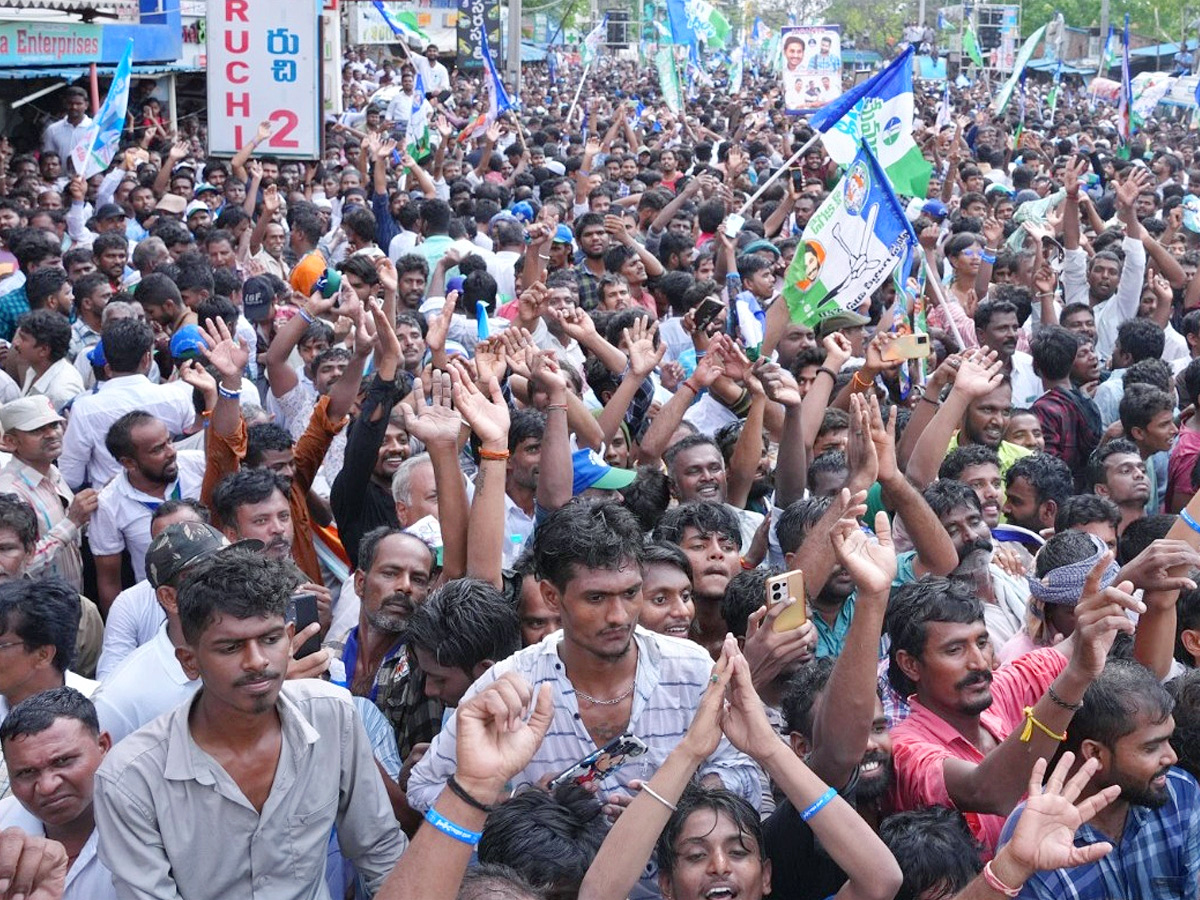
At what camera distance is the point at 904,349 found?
5.89 metres

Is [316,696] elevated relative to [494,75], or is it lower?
lower

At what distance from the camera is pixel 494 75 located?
16.3m

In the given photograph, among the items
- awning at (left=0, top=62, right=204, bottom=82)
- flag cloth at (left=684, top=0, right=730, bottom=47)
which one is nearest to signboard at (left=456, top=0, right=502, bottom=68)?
flag cloth at (left=684, top=0, right=730, bottom=47)

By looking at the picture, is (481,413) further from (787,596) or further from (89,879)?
(89,879)

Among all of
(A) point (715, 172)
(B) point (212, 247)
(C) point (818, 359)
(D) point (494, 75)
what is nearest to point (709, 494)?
(C) point (818, 359)

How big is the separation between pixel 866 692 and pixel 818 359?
3830 mm

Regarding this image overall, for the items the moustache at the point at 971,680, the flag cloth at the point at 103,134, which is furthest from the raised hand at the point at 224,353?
the flag cloth at the point at 103,134

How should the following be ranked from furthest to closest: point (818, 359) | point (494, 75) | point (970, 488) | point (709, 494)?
point (494, 75), point (818, 359), point (709, 494), point (970, 488)

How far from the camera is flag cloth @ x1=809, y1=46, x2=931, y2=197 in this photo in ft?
31.7

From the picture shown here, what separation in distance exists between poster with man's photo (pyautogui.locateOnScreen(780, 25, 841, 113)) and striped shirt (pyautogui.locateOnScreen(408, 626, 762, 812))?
15.4 m

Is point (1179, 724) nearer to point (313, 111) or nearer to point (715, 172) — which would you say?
point (313, 111)

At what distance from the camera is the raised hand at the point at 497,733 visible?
2.76m

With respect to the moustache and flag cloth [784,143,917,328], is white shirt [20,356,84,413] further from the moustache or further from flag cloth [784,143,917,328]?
the moustache

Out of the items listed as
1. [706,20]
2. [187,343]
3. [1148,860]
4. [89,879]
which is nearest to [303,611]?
[89,879]
